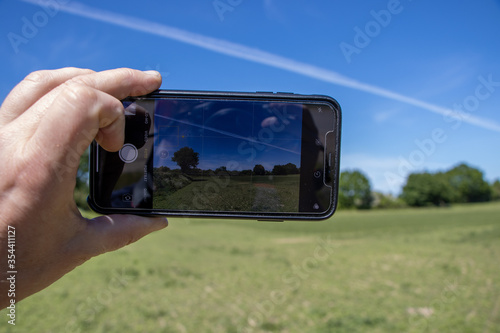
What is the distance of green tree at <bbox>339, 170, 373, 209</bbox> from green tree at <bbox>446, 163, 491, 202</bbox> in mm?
30436

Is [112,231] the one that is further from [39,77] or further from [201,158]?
[39,77]

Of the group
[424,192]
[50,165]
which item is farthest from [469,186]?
[50,165]

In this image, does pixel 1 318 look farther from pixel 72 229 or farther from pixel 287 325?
pixel 72 229

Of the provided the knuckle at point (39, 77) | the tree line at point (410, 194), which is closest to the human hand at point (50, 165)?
the knuckle at point (39, 77)

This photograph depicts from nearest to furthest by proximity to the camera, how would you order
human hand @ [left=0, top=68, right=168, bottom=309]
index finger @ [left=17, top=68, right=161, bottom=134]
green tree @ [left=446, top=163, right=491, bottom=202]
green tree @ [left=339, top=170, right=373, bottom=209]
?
human hand @ [left=0, top=68, right=168, bottom=309] → index finger @ [left=17, top=68, right=161, bottom=134] → green tree @ [left=339, top=170, right=373, bottom=209] → green tree @ [left=446, top=163, right=491, bottom=202]

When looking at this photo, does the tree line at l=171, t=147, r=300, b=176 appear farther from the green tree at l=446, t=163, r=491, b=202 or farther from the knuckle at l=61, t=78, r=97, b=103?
the green tree at l=446, t=163, r=491, b=202

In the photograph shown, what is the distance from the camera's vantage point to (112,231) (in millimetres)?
1582

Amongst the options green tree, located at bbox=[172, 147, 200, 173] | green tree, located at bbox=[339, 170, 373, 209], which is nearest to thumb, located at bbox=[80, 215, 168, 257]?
green tree, located at bbox=[172, 147, 200, 173]

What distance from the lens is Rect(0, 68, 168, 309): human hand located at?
1199 mm

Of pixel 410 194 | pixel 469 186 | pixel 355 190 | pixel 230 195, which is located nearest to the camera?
pixel 230 195

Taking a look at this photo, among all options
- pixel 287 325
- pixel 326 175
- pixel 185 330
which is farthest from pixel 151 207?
pixel 287 325

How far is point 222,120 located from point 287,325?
8.09m

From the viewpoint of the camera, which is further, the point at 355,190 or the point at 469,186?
the point at 469,186

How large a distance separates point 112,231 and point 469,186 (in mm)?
117645
